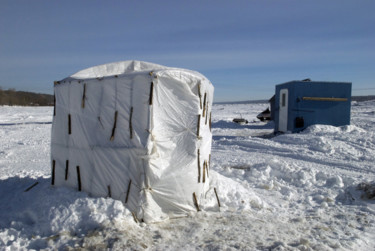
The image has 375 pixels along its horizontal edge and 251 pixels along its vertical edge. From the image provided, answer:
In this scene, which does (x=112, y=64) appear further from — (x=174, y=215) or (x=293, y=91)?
(x=293, y=91)

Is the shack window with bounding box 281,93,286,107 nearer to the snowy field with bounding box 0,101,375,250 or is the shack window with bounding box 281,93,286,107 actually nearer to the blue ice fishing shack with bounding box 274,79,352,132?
the blue ice fishing shack with bounding box 274,79,352,132

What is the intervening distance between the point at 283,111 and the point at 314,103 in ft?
5.15

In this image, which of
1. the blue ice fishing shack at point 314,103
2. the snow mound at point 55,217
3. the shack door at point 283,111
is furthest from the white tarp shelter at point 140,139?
the shack door at point 283,111

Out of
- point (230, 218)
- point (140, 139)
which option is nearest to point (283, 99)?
point (230, 218)

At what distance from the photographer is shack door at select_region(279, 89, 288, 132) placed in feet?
53.3

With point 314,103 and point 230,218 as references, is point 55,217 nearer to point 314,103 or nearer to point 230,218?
point 230,218

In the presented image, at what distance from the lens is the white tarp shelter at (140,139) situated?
16.8ft

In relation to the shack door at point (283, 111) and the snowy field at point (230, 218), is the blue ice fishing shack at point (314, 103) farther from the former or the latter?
the snowy field at point (230, 218)

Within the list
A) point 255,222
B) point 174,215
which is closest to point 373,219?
point 255,222

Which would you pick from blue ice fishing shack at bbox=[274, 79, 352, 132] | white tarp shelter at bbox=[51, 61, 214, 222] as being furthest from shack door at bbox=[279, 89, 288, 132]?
white tarp shelter at bbox=[51, 61, 214, 222]

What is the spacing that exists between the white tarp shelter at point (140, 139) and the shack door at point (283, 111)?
36.7 ft

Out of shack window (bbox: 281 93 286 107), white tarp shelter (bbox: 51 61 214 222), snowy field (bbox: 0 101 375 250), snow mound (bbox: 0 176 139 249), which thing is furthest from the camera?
shack window (bbox: 281 93 286 107)

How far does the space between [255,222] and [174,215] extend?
1350 mm

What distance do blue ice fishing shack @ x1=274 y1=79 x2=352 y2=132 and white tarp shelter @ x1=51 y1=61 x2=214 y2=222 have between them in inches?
427
